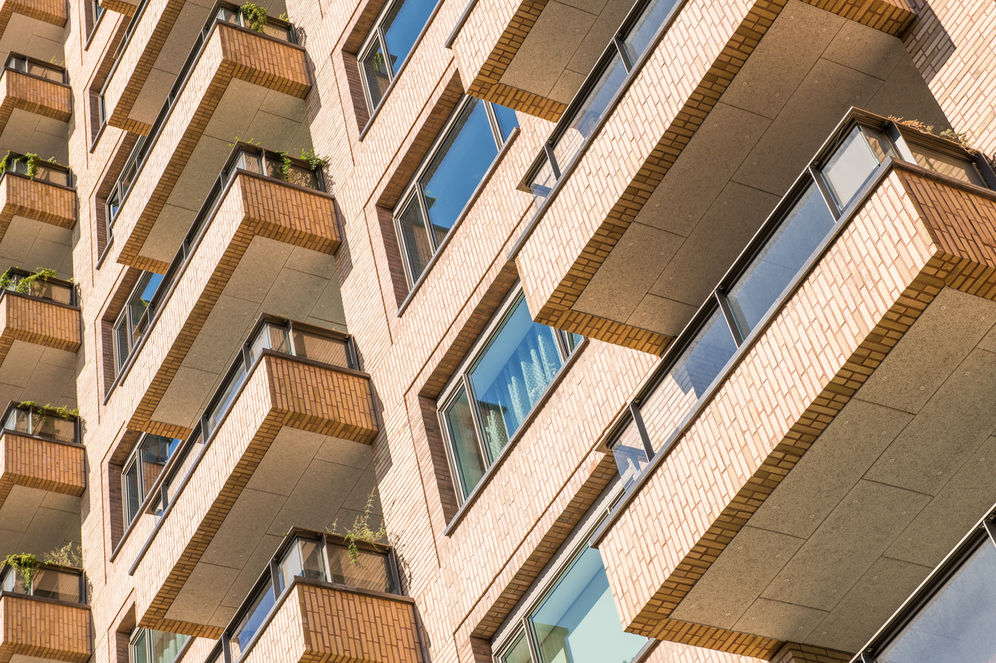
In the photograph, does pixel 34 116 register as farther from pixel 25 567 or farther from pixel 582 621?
pixel 582 621

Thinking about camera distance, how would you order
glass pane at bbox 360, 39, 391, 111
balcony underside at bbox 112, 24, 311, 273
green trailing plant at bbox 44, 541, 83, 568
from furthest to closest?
green trailing plant at bbox 44, 541, 83, 568
balcony underside at bbox 112, 24, 311, 273
glass pane at bbox 360, 39, 391, 111

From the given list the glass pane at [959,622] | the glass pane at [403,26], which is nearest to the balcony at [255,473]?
the glass pane at [403,26]

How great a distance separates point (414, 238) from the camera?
18.8 m

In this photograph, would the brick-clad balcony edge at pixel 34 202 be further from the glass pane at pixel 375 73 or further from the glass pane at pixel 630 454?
the glass pane at pixel 630 454

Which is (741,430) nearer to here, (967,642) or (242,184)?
(967,642)

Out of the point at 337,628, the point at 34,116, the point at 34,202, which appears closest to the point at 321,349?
the point at 337,628

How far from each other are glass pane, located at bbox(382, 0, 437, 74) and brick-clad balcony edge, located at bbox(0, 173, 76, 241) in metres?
12.4

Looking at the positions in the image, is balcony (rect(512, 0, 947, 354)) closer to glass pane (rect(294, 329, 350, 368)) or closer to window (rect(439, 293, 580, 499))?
window (rect(439, 293, 580, 499))

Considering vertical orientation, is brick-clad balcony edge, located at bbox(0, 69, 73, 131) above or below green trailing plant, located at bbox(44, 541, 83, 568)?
above

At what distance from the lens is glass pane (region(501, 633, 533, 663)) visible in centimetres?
1466

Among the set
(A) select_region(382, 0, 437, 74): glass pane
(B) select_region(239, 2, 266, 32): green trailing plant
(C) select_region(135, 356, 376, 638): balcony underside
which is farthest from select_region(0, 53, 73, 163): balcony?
(C) select_region(135, 356, 376, 638): balcony underside

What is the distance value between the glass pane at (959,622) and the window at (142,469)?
1698 centimetres

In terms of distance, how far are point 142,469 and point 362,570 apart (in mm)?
8994

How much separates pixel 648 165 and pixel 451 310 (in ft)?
16.3
